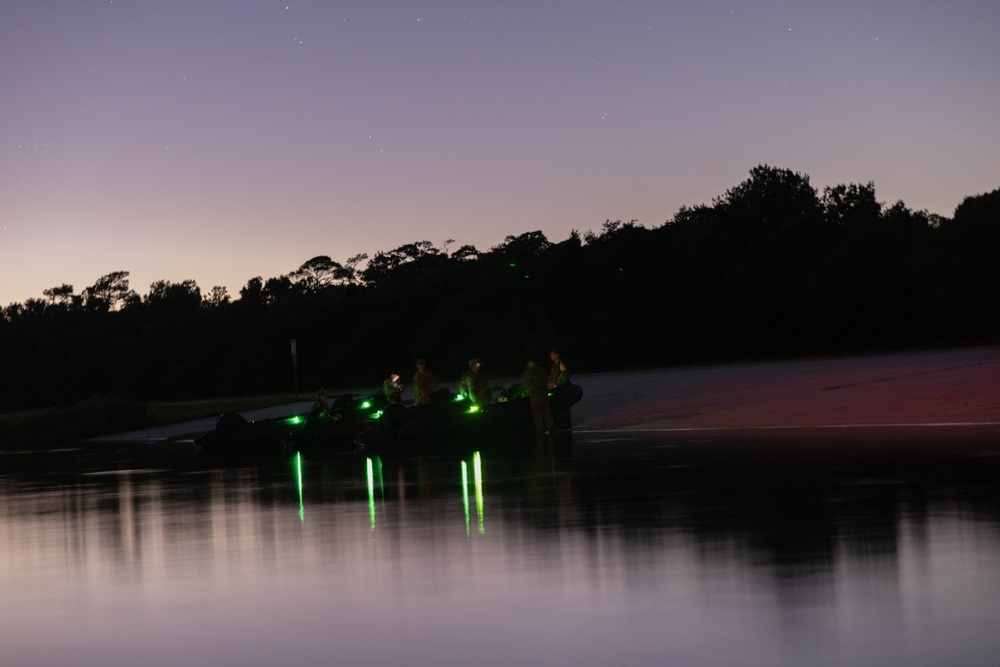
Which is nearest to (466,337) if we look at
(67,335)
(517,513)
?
(67,335)

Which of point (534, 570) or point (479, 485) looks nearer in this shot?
point (534, 570)

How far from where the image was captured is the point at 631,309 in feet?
231

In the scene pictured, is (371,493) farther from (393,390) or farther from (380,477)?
(393,390)

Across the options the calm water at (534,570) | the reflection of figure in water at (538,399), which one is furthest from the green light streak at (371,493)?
the reflection of figure in water at (538,399)

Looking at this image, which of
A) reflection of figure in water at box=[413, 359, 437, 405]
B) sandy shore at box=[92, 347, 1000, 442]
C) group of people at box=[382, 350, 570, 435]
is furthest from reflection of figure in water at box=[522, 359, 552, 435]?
sandy shore at box=[92, 347, 1000, 442]

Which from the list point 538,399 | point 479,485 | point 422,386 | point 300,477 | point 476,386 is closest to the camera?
point 479,485

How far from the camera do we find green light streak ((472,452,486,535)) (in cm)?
1209

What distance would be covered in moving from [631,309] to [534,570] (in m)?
61.8

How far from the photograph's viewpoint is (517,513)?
1273cm

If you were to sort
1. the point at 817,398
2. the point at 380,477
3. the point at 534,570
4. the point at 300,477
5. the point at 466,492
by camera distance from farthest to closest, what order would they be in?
1. the point at 817,398
2. the point at 300,477
3. the point at 380,477
4. the point at 466,492
5. the point at 534,570

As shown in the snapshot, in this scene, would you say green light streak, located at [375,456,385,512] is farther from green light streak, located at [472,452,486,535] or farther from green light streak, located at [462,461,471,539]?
green light streak, located at [472,452,486,535]

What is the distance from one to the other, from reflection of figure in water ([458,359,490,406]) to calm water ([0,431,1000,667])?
9.13 meters

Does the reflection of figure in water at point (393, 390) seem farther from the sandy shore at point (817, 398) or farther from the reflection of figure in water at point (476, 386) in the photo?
the sandy shore at point (817, 398)

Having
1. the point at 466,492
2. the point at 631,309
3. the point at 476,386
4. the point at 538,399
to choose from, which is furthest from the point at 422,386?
the point at 631,309
